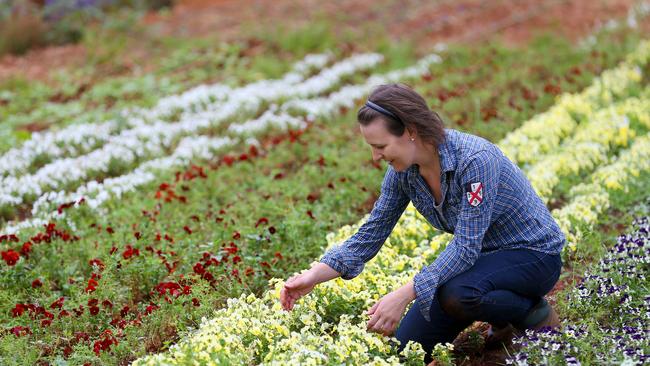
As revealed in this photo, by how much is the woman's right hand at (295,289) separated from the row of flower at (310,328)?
0.09m

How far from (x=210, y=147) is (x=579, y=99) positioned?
12.6 ft

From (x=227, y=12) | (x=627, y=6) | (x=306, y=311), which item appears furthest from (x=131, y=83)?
(x=627, y=6)

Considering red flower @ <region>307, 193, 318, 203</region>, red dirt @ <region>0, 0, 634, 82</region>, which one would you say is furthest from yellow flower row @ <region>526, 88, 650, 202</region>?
red dirt @ <region>0, 0, 634, 82</region>

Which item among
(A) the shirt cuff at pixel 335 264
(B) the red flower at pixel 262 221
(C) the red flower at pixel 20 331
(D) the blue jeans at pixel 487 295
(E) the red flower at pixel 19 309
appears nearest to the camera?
(D) the blue jeans at pixel 487 295

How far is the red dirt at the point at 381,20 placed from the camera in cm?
1295

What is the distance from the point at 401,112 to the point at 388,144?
16 cm

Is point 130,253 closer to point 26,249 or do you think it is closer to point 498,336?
point 26,249

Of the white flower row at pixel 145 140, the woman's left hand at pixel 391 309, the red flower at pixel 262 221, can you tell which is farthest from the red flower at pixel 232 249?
the white flower row at pixel 145 140

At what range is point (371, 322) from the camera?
3801 millimetres

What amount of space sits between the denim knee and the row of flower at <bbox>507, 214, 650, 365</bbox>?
0.87ft

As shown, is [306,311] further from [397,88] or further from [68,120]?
[68,120]

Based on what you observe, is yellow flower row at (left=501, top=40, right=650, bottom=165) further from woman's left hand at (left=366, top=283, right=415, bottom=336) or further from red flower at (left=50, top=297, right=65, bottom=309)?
red flower at (left=50, top=297, right=65, bottom=309)

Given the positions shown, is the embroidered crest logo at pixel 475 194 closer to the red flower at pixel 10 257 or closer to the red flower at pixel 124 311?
the red flower at pixel 124 311

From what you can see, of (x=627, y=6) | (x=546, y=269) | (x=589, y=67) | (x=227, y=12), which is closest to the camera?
(x=546, y=269)
